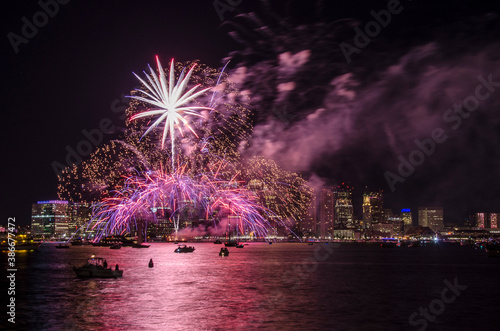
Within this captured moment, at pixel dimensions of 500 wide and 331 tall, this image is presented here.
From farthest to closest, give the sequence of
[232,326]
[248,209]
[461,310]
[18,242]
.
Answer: [18,242]
[248,209]
[461,310]
[232,326]

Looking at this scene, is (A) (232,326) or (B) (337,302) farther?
(B) (337,302)

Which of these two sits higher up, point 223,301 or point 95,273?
point 95,273

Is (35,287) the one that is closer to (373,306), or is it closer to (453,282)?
(373,306)

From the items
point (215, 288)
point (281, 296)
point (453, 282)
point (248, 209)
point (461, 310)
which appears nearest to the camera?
point (461, 310)

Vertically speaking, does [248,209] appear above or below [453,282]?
above

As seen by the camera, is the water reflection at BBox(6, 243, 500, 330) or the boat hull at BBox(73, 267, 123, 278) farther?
the boat hull at BBox(73, 267, 123, 278)

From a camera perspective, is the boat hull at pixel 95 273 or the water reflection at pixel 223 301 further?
the boat hull at pixel 95 273

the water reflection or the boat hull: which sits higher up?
the boat hull

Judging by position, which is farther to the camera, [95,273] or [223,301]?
[95,273]

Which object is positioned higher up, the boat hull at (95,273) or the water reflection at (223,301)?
the boat hull at (95,273)

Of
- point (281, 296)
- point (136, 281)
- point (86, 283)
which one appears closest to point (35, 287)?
point (86, 283)

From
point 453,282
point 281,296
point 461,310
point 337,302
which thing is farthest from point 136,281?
point 453,282
